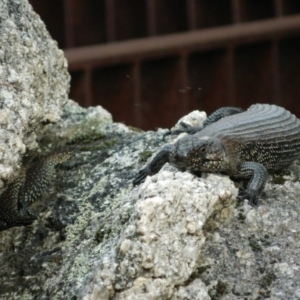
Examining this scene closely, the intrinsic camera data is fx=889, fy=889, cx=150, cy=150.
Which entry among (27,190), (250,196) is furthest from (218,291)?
(27,190)

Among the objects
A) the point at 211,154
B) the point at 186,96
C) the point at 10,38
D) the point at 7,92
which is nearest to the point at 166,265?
the point at 211,154

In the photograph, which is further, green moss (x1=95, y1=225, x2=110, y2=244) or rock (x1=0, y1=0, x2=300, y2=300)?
green moss (x1=95, y1=225, x2=110, y2=244)

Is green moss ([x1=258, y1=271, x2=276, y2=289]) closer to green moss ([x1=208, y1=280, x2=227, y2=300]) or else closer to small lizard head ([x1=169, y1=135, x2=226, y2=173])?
green moss ([x1=208, y1=280, x2=227, y2=300])

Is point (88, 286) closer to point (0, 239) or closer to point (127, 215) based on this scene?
point (127, 215)

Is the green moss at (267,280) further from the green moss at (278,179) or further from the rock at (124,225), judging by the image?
the green moss at (278,179)

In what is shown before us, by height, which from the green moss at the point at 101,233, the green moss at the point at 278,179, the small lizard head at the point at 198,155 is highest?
the small lizard head at the point at 198,155

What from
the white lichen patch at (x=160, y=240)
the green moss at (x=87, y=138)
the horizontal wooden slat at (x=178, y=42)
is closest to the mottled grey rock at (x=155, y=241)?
the white lichen patch at (x=160, y=240)

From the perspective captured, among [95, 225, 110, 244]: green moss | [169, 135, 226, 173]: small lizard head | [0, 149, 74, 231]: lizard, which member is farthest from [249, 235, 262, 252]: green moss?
[0, 149, 74, 231]: lizard
